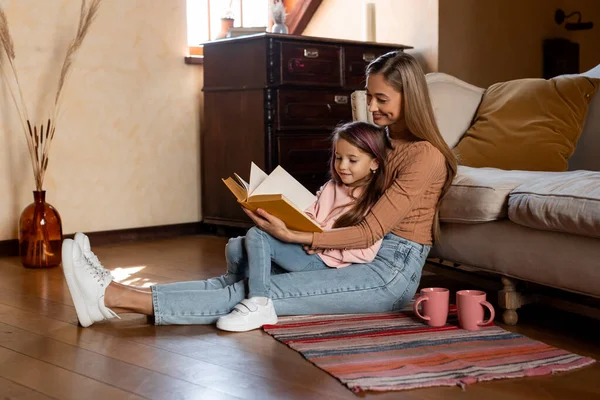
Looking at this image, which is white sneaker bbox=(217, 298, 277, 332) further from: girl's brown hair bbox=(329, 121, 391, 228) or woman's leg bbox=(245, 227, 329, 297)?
girl's brown hair bbox=(329, 121, 391, 228)

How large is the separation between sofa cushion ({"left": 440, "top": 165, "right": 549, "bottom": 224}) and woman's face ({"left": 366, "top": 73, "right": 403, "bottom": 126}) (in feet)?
0.93

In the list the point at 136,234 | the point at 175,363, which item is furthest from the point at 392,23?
the point at 175,363

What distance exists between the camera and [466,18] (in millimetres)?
4297

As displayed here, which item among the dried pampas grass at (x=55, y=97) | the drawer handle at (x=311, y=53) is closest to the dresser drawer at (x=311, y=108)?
the drawer handle at (x=311, y=53)

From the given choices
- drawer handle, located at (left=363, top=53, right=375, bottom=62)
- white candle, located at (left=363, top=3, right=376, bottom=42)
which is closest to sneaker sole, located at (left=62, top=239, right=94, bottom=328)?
drawer handle, located at (left=363, top=53, right=375, bottom=62)

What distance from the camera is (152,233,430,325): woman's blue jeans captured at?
2223 millimetres

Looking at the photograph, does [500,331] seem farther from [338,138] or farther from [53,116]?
[53,116]

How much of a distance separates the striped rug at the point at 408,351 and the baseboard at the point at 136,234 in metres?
1.76

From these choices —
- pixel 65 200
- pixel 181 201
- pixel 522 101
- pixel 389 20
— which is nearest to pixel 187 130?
pixel 181 201

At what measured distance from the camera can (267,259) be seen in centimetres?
220

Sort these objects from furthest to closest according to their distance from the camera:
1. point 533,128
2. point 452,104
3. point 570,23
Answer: point 570,23
point 452,104
point 533,128

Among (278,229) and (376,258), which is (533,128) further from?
(278,229)

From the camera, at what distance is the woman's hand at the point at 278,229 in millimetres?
2168

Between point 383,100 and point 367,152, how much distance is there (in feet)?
0.49
